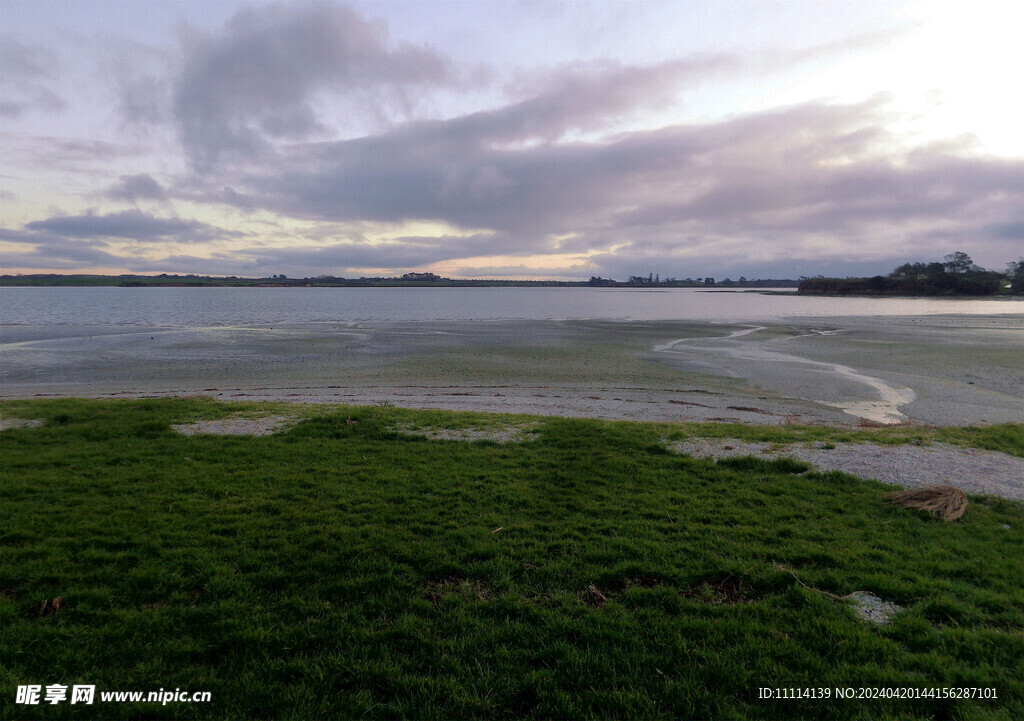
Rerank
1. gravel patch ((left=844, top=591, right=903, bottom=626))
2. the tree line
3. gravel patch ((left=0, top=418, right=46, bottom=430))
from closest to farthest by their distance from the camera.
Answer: gravel patch ((left=844, top=591, right=903, bottom=626))
gravel patch ((left=0, top=418, right=46, bottom=430))
the tree line

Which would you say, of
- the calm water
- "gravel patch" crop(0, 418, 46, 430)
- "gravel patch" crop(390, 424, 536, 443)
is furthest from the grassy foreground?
the calm water

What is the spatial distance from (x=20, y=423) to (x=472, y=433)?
12.3 meters

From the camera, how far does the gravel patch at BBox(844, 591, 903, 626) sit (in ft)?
17.2

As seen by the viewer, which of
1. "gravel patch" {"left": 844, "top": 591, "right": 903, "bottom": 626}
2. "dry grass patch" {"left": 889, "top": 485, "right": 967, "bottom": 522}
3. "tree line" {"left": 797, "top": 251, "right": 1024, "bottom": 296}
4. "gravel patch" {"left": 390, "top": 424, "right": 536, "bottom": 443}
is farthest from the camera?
"tree line" {"left": 797, "top": 251, "right": 1024, "bottom": 296}

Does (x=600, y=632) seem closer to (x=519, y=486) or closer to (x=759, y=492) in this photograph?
(x=519, y=486)

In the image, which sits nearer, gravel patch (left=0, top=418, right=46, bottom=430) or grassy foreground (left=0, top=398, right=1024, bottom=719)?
grassy foreground (left=0, top=398, right=1024, bottom=719)

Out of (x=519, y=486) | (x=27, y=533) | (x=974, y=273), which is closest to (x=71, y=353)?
(x=27, y=533)

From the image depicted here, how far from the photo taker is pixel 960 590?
222 inches

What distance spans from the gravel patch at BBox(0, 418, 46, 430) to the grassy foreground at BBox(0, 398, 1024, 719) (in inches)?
164

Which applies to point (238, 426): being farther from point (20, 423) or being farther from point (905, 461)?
point (905, 461)

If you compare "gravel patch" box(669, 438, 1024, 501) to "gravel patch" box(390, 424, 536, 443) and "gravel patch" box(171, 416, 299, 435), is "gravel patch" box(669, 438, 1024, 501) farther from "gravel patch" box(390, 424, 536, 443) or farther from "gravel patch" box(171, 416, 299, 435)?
"gravel patch" box(171, 416, 299, 435)

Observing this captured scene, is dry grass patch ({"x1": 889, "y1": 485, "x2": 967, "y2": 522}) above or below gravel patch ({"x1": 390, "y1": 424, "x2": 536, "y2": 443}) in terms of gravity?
above

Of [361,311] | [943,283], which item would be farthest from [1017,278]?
[361,311]

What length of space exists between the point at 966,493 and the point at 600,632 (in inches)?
332
